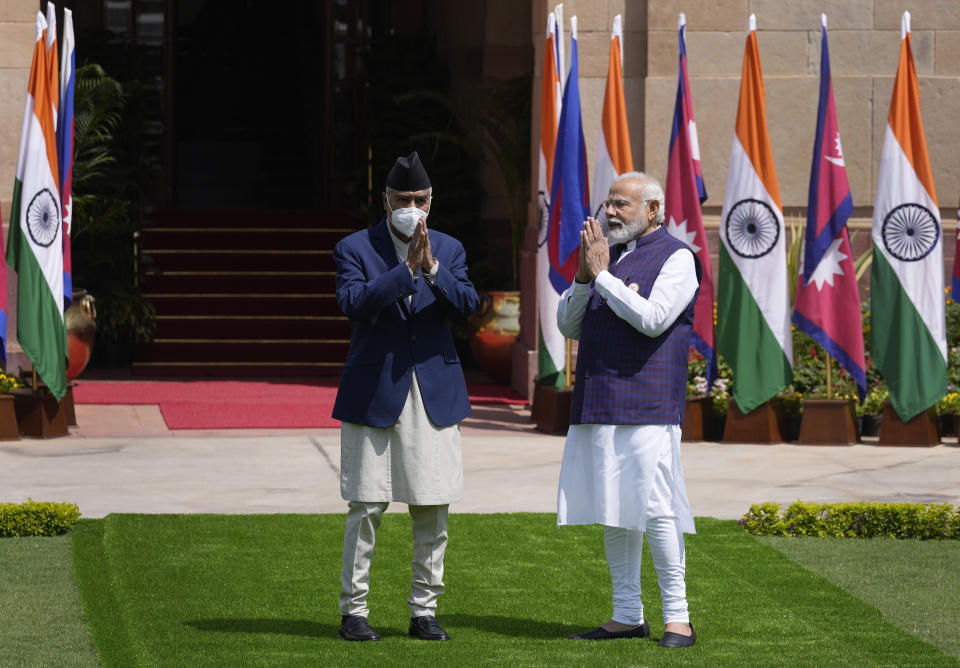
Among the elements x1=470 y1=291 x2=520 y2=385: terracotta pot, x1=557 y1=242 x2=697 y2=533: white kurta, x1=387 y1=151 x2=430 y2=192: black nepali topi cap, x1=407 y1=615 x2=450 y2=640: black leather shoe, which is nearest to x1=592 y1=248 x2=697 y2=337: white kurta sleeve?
x1=557 y1=242 x2=697 y2=533: white kurta

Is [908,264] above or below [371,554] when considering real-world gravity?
above

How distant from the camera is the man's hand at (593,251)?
20.2 feet

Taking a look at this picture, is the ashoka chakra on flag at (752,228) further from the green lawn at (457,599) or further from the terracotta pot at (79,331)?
the terracotta pot at (79,331)

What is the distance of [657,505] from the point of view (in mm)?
6203

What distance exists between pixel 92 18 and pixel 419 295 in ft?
51.6

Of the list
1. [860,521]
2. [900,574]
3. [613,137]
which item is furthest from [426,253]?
[613,137]

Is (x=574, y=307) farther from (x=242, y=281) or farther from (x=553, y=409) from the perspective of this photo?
(x=242, y=281)

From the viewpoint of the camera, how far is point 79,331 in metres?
14.0

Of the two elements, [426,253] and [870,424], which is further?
[870,424]

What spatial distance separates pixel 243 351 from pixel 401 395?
11457 millimetres

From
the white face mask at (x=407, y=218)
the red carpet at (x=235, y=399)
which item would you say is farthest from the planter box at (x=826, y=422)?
the white face mask at (x=407, y=218)

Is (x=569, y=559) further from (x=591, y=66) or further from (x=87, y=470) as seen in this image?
(x=591, y=66)

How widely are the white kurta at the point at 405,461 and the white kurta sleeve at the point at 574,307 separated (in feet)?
1.75

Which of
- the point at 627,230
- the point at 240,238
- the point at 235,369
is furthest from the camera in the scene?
the point at 240,238
